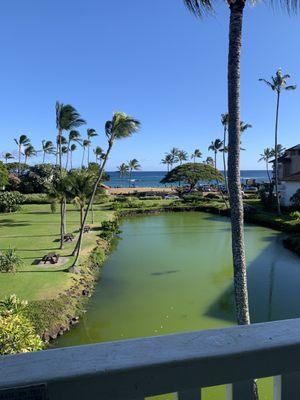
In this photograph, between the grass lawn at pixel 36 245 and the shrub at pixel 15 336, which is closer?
the shrub at pixel 15 336

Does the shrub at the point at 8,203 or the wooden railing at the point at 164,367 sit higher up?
the wooden railing at the point at 164,367

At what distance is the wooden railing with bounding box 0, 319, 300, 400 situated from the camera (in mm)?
1446

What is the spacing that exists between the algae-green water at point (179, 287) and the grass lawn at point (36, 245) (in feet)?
6.54

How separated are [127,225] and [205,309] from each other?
28465 mm

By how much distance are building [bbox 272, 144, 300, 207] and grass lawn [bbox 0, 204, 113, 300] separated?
2139 centimetres

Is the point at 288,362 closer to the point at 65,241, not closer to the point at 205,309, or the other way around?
the point at 205,309

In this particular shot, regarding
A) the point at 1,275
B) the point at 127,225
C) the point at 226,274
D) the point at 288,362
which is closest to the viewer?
the point at 288,362

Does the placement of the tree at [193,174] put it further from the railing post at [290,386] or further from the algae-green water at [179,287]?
the railing post at [290,386]

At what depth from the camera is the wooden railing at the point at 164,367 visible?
145cm

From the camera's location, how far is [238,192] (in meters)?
8.63

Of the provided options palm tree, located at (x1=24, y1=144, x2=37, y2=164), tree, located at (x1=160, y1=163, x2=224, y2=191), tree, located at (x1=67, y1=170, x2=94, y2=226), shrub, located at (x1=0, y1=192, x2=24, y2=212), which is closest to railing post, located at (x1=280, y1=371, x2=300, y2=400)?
tree, located at (x1=67, y1=170, x2=94, y2=226)

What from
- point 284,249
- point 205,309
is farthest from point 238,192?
point 284,249

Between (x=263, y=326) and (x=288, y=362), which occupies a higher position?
(x=263, y=326)

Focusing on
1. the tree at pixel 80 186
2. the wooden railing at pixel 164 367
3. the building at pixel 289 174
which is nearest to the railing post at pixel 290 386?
the wooden railing at pixel 164 367
